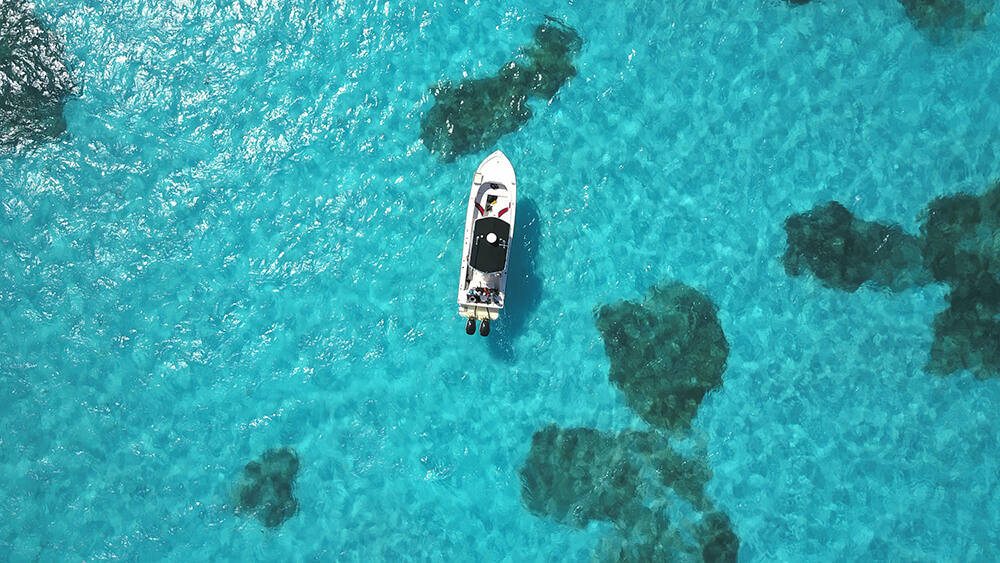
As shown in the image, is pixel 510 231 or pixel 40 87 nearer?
pixel 510 231

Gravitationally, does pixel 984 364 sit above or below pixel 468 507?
above

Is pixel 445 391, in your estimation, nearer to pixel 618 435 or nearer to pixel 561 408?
pixel 561 408

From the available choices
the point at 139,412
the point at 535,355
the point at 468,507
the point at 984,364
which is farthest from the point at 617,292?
the point at 139,412

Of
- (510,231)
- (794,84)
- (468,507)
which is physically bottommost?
(468,507)

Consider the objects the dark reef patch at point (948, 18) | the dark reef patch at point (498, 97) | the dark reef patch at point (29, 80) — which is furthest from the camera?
the dark reef patch at point (29, 80)

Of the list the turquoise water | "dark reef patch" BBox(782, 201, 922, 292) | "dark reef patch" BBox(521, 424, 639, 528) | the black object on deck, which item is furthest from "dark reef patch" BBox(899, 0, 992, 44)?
"dark reef patch" BBox(521, 424, 639, 528)

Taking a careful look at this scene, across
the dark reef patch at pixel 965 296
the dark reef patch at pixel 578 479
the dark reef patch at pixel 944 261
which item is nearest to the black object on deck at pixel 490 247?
the dark reef patch at pixel 578 479

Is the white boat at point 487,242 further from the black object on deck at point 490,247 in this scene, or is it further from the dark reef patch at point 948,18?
the dark reef patch at point 948,18
